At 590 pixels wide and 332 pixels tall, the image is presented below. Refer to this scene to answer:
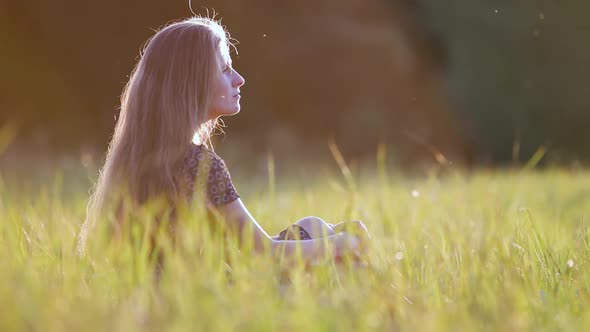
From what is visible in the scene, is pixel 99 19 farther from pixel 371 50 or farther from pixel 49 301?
pixel 49 301

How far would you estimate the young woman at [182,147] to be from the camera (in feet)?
6.12

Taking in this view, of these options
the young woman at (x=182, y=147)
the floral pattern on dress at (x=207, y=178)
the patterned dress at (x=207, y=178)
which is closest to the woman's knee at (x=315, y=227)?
the young woman at (x=182, y=147)

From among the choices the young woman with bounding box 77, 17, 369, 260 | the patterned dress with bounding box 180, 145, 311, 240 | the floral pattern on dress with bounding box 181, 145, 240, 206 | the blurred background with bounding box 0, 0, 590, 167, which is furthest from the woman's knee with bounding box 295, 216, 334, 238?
the blurred background with bounding box 0, 0, 590, 167

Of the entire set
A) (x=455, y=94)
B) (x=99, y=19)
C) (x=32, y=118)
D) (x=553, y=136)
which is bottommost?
(x=553, y=136)

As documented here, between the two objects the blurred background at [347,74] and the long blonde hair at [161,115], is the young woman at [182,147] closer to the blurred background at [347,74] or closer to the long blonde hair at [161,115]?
the long blonde hair at [161,115]

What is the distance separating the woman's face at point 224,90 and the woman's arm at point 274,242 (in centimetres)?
37

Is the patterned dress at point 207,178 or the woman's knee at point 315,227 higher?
the patterned dress at point 207,178

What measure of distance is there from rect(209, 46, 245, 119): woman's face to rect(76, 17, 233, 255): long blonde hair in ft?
0.09

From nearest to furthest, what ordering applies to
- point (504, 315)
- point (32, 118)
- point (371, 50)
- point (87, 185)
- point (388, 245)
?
point (504, 315)
point (388, 245)
point (87, 185)
point (32, 118)
point (371, 50)

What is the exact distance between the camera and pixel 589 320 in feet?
4.66

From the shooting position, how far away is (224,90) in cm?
212

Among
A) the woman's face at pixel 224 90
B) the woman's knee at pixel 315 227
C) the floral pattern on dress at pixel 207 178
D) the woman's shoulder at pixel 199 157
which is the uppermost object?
the woman's face at pixel 224 90

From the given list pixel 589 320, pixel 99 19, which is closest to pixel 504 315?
pixel 589 320

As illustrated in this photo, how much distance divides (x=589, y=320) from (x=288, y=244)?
0.77 m
